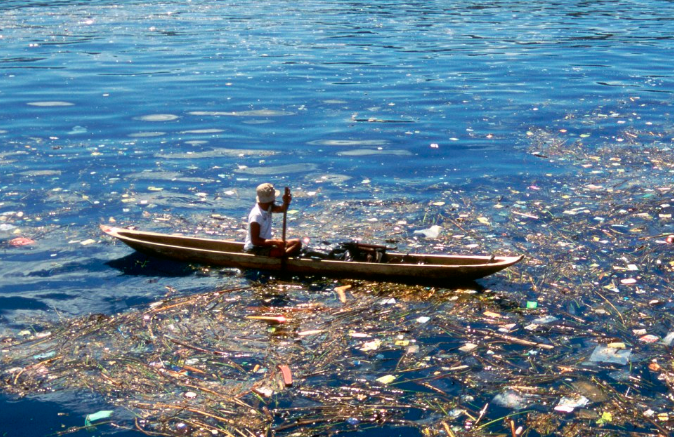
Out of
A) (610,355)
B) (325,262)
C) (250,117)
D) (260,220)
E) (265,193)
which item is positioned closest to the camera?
(610,355)

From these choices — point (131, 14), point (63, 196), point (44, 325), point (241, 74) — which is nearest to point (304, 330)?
point (44, 325)

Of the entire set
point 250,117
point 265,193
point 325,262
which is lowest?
point 325,262

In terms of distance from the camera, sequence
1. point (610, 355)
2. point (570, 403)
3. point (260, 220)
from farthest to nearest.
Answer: point (260, 220) → point (610, 355) → point (570, 403)

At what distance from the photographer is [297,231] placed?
45.4 ft

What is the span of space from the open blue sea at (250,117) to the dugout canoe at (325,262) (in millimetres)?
374

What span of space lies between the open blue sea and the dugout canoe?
0.37 metres

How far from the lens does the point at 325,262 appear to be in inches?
459

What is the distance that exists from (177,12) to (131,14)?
2362 millimetres

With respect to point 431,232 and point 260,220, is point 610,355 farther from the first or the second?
point 260,220

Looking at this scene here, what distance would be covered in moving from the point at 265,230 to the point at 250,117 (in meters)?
11.0

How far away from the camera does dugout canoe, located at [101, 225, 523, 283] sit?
443 inches

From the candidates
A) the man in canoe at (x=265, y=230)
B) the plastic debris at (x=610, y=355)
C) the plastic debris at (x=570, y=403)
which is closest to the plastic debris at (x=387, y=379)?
the plastic debris at (x=570, y=403)

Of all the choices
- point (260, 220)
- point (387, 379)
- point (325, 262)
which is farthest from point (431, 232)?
point (387, 379)

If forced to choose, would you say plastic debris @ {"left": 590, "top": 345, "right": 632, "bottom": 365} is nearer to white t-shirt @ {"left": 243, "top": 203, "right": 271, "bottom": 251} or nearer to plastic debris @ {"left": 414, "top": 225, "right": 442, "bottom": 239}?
plastic debris @ {"left": 414, "top": 225, "right": 442, "bottom": 239}
